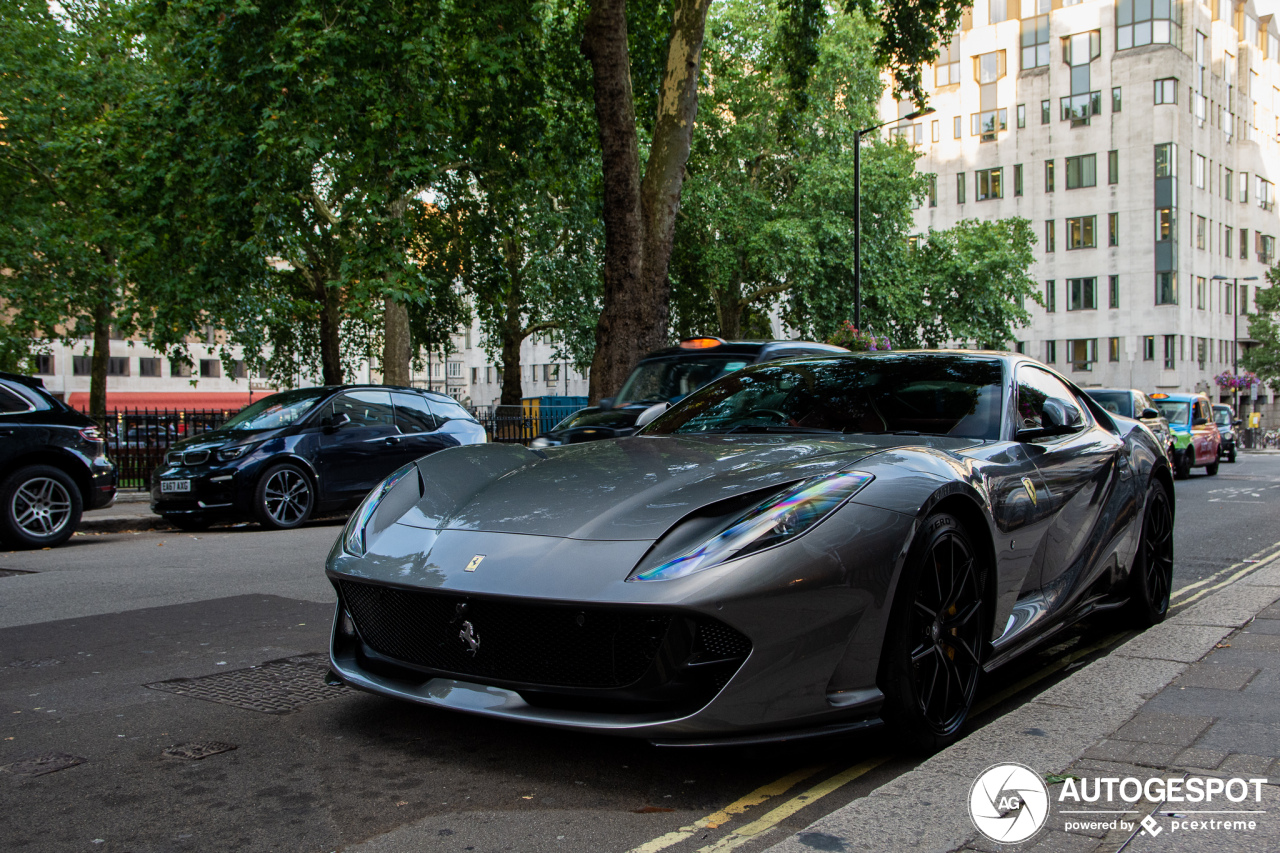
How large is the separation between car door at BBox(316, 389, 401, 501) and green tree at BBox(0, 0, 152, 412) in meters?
12.5

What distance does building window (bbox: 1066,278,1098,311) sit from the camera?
59281mm

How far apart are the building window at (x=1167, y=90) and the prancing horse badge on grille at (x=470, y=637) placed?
206ft

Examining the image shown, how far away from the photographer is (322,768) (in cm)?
332

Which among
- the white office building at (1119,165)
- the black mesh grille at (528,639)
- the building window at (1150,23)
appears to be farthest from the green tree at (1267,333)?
the black mesh grille at (528,639)

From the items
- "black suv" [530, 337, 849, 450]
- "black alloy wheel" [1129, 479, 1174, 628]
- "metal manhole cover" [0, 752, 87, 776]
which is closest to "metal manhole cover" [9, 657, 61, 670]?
"metal manhole cover" [0, 752, 87, 776]

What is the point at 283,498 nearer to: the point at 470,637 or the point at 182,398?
the point at 470,637

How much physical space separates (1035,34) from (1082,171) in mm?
8379

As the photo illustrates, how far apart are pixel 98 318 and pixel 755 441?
27942 mm

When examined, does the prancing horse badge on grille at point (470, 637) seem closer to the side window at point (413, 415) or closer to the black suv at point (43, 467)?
the black suv at point (43, 467)

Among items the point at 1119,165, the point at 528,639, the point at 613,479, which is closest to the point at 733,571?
the point at 528,639

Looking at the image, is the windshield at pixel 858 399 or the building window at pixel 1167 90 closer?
the windshield at pixel 858 399

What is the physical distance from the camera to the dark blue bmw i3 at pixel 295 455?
448 inches

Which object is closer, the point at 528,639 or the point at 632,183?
the point at 528,639

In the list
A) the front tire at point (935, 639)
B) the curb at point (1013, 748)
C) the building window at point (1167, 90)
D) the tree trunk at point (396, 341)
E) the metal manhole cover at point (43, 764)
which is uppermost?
the building window at point (1167, 90)
